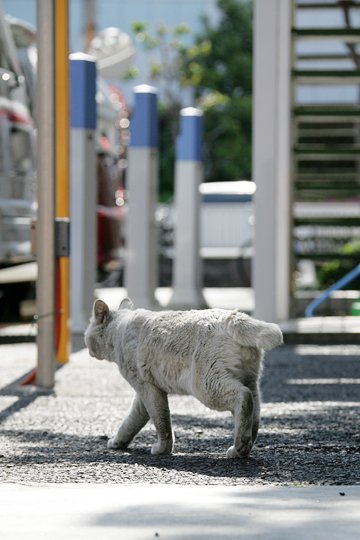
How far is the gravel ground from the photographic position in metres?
6.30

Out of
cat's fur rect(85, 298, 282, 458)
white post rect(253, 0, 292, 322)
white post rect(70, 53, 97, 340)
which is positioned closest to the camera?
cat's fur rect(85, 298, 282, 458)

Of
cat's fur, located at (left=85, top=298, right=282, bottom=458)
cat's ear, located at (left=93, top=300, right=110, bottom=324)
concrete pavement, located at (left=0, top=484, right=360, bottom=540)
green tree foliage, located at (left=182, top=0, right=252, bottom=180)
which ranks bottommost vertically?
concrete pavement, located at (left=0, top=484, right=360, bottom=540)

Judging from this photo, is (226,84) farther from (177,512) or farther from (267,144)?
(177,512)

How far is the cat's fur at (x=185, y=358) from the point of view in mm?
6410

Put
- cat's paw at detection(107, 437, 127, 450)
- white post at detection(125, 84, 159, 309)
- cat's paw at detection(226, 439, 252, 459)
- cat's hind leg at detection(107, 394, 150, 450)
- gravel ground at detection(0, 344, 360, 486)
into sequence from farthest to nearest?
white post at detection(125, 84, 159, 309)
cat's paw at detection(107, 437, 127, 450)
cat's hind leg at detection(107, 394, 150, 450)
cat's paw at detection(226, 439, 252, 459)
gravel ground at detection(0, 344, 360, 486)

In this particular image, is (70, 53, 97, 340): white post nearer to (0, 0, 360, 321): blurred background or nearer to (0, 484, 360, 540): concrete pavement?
(0, 0, 360, 321): blurred background

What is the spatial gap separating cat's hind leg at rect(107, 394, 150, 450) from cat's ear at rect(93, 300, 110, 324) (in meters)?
0.46

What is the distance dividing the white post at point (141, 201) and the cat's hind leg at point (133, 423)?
10512 mm

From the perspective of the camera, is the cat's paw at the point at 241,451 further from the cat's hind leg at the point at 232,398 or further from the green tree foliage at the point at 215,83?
the green tree foliage at the point at 215,83

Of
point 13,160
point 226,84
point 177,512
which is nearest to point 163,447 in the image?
point 177,512

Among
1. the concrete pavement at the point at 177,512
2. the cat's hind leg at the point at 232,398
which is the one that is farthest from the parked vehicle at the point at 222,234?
the concrete pavement at the point at 177,512

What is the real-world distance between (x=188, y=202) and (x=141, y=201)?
85.4 inches

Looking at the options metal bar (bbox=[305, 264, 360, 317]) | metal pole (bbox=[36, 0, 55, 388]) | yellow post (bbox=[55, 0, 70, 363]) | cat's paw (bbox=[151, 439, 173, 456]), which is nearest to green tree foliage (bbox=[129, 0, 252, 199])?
metal bar (bbox=[305, 264, 360, 317])

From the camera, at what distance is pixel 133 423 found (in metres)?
7.02
